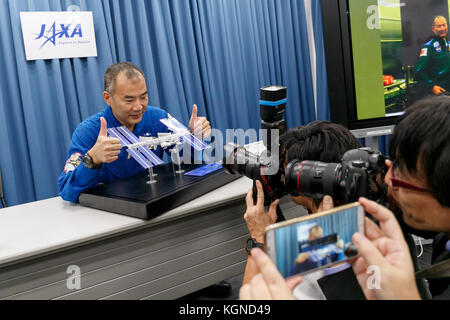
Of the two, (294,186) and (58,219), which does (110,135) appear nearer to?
(58,219)

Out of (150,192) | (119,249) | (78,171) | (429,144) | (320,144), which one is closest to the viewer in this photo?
(429,144)

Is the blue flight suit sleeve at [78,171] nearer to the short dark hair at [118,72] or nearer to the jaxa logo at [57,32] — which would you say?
the short dark hair at [118,72]

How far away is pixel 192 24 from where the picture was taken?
3.11 metres

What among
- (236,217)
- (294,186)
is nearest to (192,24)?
(236,217)

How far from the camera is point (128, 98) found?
1981 millimetres

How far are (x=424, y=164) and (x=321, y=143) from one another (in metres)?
0.39

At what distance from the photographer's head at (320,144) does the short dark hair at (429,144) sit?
292mm

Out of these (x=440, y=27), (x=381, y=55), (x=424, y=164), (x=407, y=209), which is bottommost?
(x=407, y=209)

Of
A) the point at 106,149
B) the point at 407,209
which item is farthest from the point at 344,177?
the point at 106,149

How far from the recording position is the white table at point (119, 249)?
135cm

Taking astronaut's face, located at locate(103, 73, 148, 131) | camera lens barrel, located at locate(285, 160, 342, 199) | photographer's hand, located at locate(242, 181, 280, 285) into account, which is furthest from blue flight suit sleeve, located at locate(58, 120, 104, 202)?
camera lens barrel, located at locate(285, 160, 342, 199)

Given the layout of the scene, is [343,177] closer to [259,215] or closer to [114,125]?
[259,215]

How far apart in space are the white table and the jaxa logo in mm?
1284

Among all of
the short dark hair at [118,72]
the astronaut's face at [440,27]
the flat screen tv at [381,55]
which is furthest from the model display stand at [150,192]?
the astronaut's face at [440,27]
